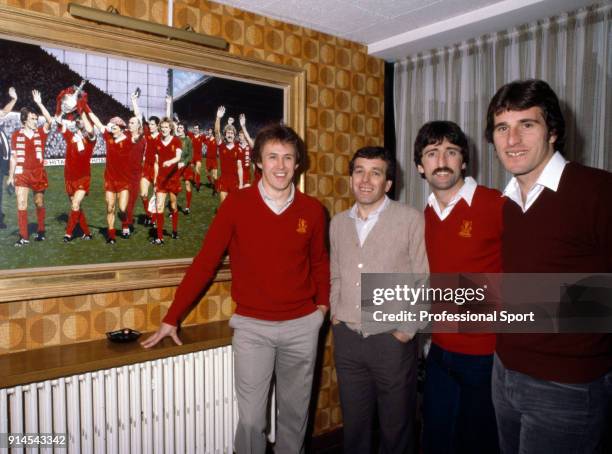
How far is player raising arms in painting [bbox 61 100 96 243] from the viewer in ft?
6.56

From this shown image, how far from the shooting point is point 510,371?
5.08ft

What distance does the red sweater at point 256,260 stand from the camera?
83.3 inches

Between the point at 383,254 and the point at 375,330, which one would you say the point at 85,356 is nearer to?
the point at 375,330

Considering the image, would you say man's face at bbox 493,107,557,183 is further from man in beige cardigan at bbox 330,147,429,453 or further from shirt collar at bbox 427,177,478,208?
man in beige cardigan at bbox 330,147,429,453

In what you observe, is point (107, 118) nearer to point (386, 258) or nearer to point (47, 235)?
point (47, 235)

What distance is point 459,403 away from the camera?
2.05m

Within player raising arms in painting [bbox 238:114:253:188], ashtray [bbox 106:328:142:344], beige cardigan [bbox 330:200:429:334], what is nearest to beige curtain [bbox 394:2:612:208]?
beige cardigan [bbox 330:200:429:334]

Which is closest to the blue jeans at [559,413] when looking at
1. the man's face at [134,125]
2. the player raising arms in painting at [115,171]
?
the player raising arms in painting at [115,171]

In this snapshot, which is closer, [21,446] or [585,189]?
[585,189]

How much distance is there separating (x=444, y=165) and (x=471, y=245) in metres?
0.41

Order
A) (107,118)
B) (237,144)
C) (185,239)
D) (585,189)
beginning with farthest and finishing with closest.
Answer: (237,144)
(185,239)
(107,118)
(585,189)

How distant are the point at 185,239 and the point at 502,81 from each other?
83.6 inches

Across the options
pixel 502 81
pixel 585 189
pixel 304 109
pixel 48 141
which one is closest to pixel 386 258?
pixel 585 189

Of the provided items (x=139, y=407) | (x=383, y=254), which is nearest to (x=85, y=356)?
(x=139, y=407)
